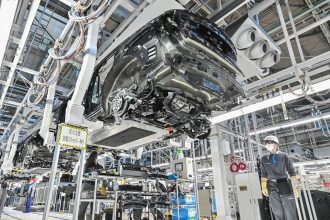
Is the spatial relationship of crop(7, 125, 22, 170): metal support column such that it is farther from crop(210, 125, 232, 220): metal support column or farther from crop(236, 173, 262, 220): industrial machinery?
crop(236, 173, 262, 220): industrial machinery

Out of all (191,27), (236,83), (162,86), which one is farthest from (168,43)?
(236,83)

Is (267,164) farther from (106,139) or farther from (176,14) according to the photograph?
(176,14)

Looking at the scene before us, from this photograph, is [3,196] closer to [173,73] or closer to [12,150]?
[12,150]

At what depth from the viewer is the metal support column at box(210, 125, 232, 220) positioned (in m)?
6.56

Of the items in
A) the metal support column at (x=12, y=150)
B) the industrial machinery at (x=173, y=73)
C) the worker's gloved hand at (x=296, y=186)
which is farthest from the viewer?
the metal support column at (x=12, y=150)

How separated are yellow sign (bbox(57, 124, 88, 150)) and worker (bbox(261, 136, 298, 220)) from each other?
3582 mm

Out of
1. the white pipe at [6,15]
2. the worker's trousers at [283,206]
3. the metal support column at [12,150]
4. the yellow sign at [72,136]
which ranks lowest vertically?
the worker's trousers at [283,206]

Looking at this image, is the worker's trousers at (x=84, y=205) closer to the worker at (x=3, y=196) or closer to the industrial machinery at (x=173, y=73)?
the industrial machinery at (x=173, y=73)

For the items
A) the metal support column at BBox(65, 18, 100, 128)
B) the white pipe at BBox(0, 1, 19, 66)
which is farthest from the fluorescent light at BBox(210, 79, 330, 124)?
the white pipe at BBox(0, 1, 19, 66)

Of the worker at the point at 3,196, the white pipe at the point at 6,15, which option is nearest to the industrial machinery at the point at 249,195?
the white pipe at the point at 6,15

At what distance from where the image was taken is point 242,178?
636 centimetres

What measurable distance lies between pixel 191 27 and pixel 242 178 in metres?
5.39

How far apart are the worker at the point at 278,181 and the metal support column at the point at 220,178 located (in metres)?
2.40

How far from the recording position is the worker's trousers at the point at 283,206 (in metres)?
3.97
